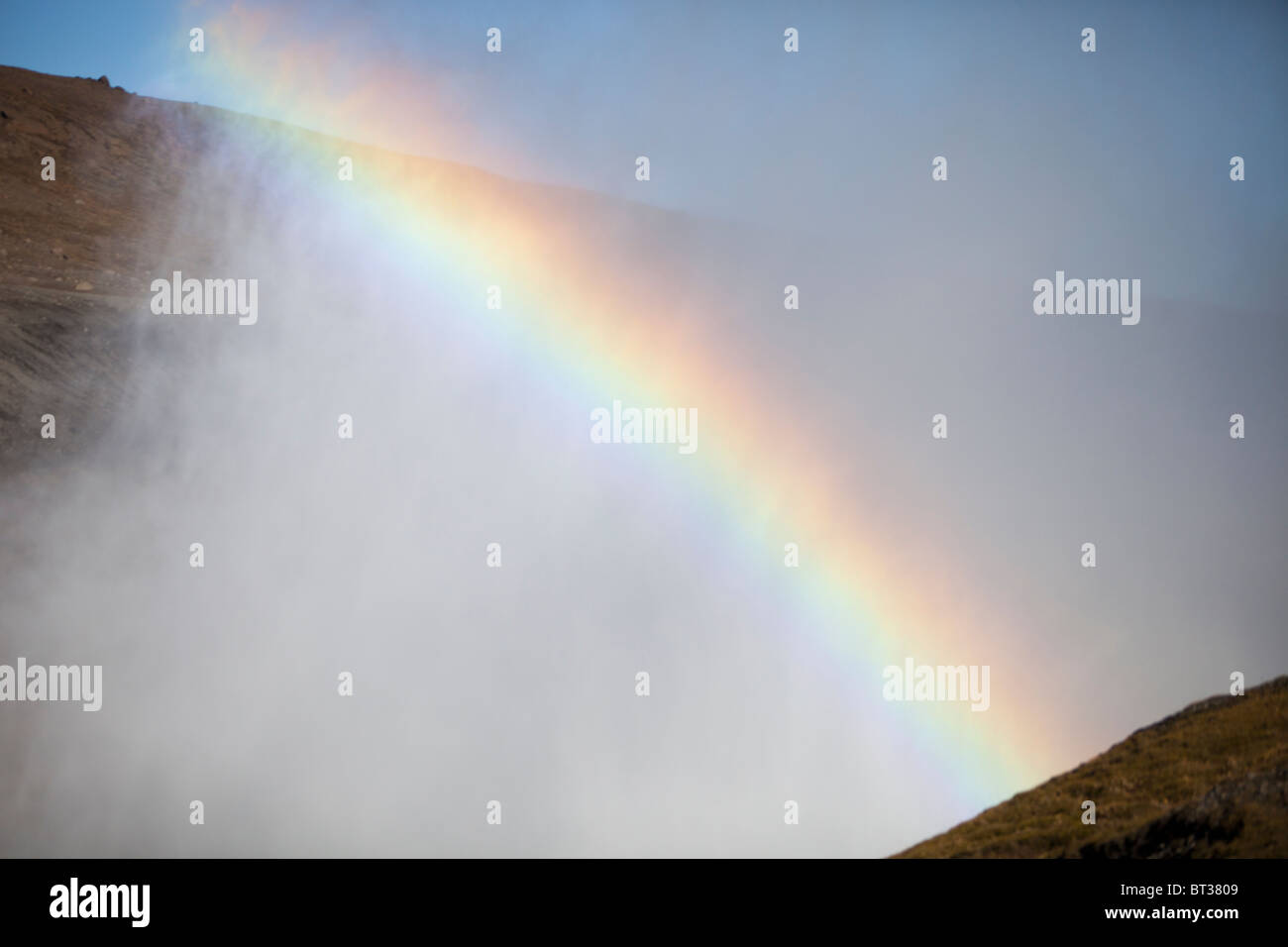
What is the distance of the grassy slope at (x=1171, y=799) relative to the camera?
54.2 ft

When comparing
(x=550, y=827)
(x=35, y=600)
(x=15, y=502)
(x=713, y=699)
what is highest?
(x=15, y=502)

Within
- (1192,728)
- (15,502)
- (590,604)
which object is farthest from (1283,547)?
(15,502)

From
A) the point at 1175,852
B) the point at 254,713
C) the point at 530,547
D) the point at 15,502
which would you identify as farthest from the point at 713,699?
the point at 1175,852

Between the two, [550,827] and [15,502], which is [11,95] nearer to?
[15,502]

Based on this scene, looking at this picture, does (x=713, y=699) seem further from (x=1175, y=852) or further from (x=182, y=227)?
(x=1175, y=852)

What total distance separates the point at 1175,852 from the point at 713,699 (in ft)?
250

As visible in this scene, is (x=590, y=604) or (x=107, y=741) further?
(x=590, y=604)

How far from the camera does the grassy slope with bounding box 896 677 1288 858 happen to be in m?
16.5

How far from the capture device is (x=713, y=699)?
91.4 metres

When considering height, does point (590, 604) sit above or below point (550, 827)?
above

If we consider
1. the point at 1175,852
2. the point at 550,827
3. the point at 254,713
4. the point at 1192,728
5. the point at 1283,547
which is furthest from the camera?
the point at 1283,547

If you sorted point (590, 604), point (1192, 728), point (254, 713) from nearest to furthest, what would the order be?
point (1192, 728) < point (254, 713) < point (590, 604)

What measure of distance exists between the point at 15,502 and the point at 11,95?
179 ft

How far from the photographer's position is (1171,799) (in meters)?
20.7
